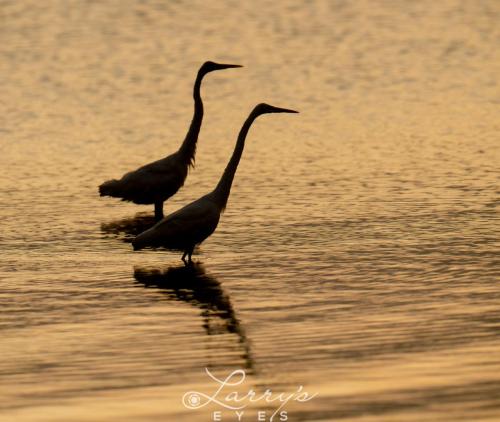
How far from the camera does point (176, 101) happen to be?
89.7 feet

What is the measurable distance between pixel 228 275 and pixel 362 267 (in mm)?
1261

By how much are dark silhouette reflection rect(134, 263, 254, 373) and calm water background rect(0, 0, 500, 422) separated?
41mm

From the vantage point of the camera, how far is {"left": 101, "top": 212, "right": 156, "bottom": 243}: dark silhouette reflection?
1728cm

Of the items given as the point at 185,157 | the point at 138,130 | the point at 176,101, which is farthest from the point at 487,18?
the point at 185,157

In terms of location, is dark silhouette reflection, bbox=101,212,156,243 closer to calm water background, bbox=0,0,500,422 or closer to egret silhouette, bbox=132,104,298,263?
calm water background, bbox=0,0,500,422

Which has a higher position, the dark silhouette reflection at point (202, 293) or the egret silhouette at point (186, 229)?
the egret silhouette at point (186, 229)

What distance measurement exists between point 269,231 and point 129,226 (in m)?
1.92

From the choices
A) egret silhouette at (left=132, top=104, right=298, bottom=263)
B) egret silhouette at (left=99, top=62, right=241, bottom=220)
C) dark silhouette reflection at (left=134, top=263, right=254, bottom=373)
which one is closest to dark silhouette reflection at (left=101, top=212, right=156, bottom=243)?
egret silhouette at (left=99, top=62, right=241, bottom=220)

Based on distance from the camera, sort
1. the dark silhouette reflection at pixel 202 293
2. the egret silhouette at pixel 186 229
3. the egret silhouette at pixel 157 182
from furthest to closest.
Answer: the egret silhouette at pixel 157 182 → the egret silhouette at pixel 186 229 → the dark silhouette reflection at pixel 202 293

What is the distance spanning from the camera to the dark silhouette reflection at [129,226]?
1728cm

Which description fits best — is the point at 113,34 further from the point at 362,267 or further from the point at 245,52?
the point at 362,267

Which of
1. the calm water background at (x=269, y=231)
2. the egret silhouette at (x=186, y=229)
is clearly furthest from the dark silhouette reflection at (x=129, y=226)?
the egret silhouette at (x=186, y=229)

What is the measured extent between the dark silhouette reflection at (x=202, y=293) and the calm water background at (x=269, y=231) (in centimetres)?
4

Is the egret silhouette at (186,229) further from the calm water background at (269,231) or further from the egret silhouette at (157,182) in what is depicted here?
the egret silhouette at (157,182)
